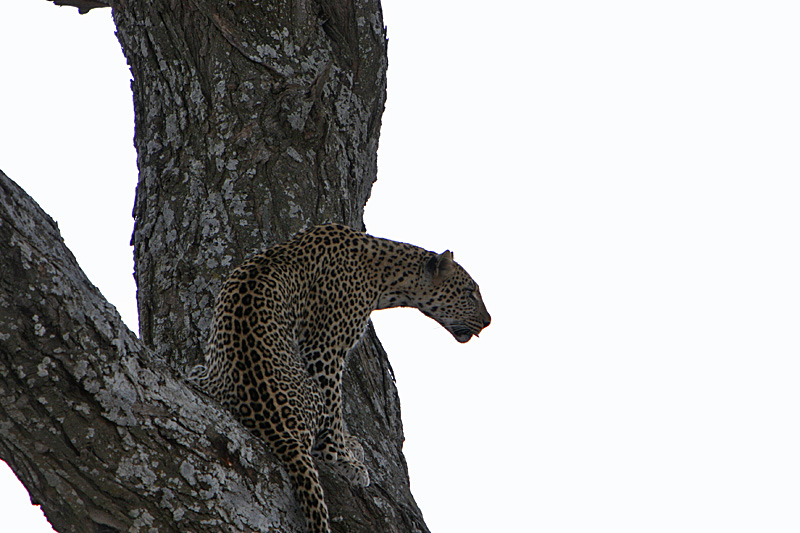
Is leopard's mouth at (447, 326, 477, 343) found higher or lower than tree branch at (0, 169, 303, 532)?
higher

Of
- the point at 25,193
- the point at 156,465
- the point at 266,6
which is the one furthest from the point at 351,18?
the point at 156,465

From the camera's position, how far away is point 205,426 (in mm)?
3777

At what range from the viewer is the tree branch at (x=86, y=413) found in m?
3.27

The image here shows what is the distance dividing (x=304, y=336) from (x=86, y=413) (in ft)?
7.05

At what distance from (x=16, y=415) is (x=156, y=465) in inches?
Answer: 22.0

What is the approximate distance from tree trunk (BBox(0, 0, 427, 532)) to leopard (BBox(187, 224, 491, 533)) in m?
0.18

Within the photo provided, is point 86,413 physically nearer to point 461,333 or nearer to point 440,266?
point 440,266

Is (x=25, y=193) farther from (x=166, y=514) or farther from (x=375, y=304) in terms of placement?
(x=375, y=304)

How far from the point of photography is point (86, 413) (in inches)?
133

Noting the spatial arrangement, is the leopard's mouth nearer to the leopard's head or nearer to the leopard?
the leopard's head

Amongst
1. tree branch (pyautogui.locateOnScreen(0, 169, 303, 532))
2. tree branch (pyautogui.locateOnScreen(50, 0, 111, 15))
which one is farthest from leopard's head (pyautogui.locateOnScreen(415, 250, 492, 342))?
tree branch (pyautogui.locateOnScreen(50, 0, 111, 15))

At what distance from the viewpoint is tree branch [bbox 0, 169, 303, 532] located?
3266mm

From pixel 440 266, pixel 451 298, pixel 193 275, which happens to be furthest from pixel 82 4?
pixel 451 298

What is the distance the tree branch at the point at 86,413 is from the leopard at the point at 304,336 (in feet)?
2.11
